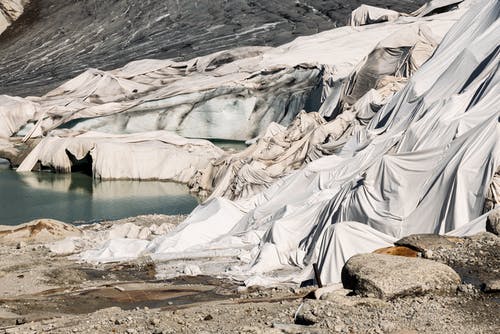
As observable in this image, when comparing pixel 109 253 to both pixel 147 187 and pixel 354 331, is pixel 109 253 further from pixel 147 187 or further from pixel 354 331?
pixel 147 187

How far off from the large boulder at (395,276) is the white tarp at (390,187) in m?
3.48

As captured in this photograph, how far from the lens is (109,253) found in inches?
703

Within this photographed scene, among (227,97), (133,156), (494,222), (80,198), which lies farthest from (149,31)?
(494,222)

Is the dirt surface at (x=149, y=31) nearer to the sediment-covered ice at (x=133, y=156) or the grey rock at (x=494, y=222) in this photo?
the sediment-covered ice at (x=133, y=156)

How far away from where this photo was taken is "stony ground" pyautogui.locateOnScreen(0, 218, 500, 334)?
8430 mm

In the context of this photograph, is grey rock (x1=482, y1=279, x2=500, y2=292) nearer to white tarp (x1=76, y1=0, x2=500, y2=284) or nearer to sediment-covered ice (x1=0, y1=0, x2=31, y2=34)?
white tarp (x1=76, y1=0, x2=500, y2=284)

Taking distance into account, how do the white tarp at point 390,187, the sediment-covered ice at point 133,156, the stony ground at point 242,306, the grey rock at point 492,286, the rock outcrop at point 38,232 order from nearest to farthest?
the stony ground at point 242,306 < the grey rock at point 492,286 < the white tarp at point 390,187 < the rock outcrop at point 38,232 < the sediment-covered ice at point 133,156

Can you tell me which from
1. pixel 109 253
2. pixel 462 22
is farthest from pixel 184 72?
pixel 109 253

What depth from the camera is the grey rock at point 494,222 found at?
10.9m

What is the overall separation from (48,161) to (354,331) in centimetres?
2670

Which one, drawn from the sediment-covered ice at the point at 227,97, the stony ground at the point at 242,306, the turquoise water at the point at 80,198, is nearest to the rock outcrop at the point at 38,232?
the turquoise water at the point at 80,198

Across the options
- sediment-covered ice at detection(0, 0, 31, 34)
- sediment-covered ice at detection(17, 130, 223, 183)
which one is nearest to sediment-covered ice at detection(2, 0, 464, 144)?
sediment-covered ice at detection(17, 130, 223, 183)

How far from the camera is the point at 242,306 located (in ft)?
33.6

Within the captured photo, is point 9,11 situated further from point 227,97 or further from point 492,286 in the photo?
point 492,286
